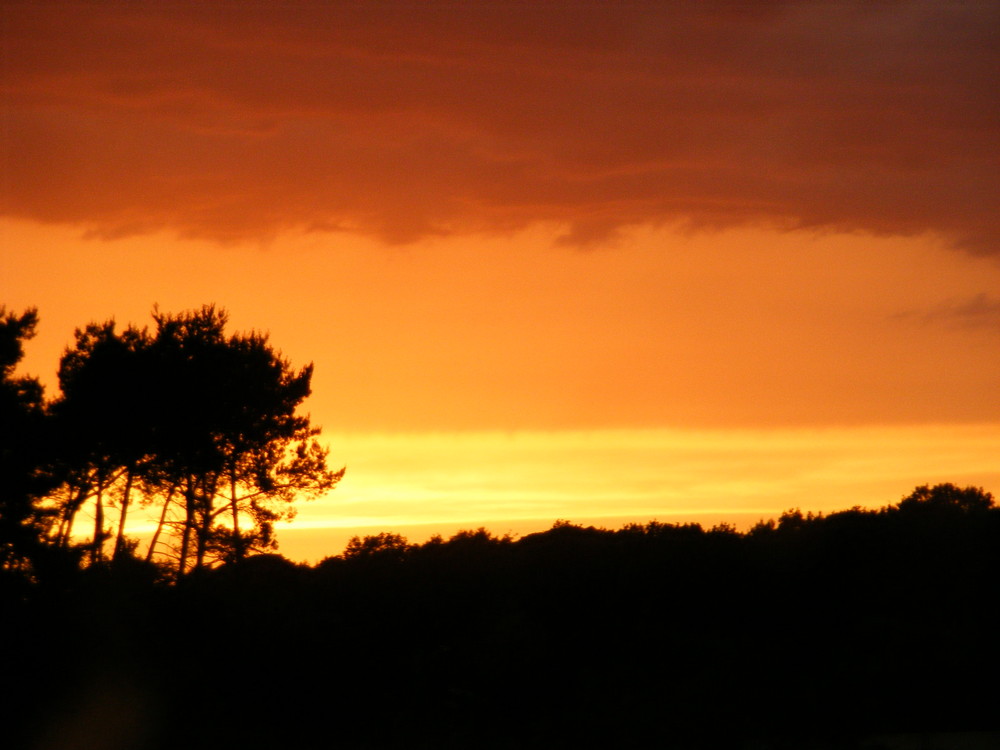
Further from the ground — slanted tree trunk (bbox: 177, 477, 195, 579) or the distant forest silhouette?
slanted tree trunk (bbox: 177, 477, 195, 579)

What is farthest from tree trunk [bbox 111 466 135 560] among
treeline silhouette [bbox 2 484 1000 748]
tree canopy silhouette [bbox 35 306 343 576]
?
treeline silhouette [bbox 2 484 1000 748]

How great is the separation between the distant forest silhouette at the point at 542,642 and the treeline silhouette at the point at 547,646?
46mm

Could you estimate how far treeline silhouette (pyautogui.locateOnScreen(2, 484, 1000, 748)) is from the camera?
16984mm

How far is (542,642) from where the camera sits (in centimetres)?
1931

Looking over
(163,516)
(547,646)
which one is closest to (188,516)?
(163,516)

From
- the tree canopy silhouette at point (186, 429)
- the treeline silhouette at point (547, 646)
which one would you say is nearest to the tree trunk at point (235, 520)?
the tree canopy silhouette at point (186, 429)

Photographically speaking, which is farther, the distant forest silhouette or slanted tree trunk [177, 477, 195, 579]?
slanted tree trunk [177, 477, 195, 579]

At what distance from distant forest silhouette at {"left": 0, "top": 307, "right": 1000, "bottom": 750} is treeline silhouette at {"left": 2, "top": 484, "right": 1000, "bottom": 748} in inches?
1.8

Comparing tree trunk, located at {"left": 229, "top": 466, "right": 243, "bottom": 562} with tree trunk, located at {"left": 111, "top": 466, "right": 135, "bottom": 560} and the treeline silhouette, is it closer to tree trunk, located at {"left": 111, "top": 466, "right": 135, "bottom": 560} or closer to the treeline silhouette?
tree trunk, located at {"left": 111, "top": 466, "right": 135, "bottom": 560}

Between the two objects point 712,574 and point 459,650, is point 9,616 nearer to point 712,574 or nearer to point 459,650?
point 459,650

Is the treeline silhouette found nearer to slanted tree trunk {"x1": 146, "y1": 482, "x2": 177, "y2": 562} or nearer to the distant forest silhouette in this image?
the distant forest silhouette

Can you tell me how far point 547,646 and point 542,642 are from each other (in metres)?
0.16

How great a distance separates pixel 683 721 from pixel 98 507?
96.9ft

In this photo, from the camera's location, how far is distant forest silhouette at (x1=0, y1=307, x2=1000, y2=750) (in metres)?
16.9
